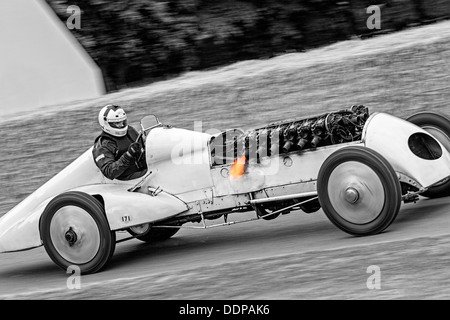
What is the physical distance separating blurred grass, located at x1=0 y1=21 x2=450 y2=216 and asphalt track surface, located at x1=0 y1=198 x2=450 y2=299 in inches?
84.4

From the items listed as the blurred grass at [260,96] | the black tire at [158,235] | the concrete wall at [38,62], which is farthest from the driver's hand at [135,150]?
the concrete wall at [38,62]

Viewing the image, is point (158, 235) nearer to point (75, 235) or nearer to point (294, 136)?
point (75, 235)

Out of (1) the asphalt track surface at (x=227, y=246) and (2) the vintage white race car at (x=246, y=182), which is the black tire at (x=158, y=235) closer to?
(1) the asphalt track surface at (x=227, y=246)

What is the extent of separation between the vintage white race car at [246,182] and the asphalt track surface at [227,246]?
23 cm

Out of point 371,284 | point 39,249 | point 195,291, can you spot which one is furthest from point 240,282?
point 39,249

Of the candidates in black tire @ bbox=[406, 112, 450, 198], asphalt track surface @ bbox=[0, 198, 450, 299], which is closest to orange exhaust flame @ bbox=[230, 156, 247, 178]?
asphalt track surface @ bbox=[0, 198, 450, 299]

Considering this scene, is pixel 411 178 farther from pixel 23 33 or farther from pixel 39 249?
pixel 23 33

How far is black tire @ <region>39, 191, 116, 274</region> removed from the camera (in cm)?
796

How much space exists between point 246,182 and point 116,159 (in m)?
1.27

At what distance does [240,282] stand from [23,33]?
6856 mm

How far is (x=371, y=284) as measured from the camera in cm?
621

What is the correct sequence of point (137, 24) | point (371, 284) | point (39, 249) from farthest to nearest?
point (137, 24), point (39, 249), point (371, 284)

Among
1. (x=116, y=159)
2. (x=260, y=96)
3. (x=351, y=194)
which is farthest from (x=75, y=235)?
(x=260, y=96)

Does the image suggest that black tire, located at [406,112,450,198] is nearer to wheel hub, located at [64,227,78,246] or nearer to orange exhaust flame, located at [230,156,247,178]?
orange exhaust flame, located at [230,156,247,178]
